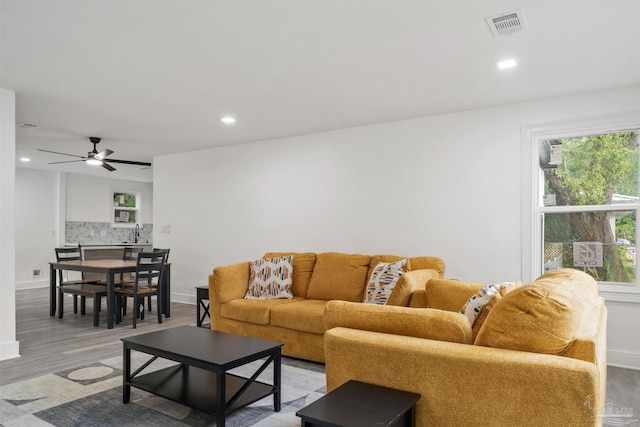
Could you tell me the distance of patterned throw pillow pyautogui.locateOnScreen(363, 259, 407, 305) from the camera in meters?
3.85

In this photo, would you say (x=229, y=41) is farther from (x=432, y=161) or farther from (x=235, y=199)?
(x=235, y=199)

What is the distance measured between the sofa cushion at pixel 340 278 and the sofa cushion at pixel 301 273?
0.10 metres

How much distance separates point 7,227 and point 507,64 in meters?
4.55

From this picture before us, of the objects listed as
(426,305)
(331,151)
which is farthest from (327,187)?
(426,305)

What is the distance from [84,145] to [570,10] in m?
6.37

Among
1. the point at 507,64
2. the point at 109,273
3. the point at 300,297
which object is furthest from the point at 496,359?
the point at 109,273

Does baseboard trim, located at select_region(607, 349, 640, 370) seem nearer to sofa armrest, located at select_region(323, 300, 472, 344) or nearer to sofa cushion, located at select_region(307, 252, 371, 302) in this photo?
sofa cushion, located at select_region(307, 252, 371, 302)

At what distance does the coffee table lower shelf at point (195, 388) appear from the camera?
8.16 ft

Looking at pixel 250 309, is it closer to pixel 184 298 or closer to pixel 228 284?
pixel 228 284

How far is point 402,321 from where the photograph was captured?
203 cm

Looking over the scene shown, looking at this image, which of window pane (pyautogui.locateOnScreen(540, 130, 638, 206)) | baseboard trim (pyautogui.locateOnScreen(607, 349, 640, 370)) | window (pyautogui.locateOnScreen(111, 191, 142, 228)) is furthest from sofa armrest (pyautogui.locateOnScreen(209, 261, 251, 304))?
window (pyautogui.locateOnScreen(111, 191, 142, 228))

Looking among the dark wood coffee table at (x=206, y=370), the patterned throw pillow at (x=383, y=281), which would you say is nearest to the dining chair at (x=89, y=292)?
the dark wood coffee table at (x=206, y=370)

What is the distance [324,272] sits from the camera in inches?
179

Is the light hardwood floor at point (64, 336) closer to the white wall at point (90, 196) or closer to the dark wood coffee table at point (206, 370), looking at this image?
the dark wood coffee table at point (206, 370)
